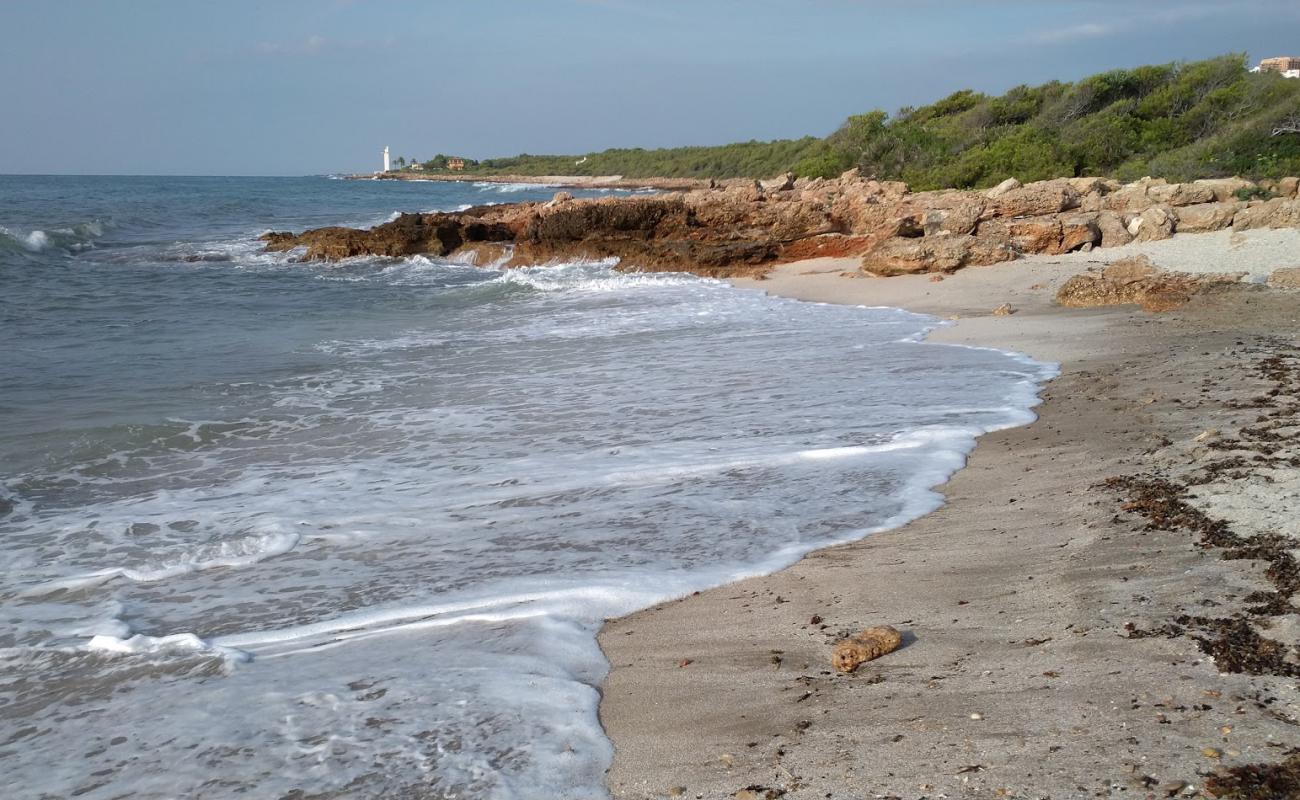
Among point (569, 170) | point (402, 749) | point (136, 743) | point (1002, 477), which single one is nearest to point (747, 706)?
point (402, 749)

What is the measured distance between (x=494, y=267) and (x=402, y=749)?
20.9 m

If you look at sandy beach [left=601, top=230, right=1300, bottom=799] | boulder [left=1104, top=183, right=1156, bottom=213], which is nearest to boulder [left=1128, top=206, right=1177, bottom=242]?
boulder [left=1104, top=183, right=1156, bottom=213]

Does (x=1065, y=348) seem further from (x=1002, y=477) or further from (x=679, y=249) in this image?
(x=679, y=249)

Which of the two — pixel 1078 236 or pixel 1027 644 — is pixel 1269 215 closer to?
pixel 1078 236

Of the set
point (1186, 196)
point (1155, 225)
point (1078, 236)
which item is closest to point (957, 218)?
point (1078, 236)

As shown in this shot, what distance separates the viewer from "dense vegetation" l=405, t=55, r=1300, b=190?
22625mm

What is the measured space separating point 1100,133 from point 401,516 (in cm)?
2745

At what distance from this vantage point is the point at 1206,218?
15.2 metres

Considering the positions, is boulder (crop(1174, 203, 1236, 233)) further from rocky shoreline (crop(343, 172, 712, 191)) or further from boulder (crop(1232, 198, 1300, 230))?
rocky shoreline (crop(343, 172, 712, 191))

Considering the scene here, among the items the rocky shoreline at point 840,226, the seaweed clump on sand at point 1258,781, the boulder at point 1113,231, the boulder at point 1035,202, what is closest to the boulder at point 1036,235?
the rocky shoreline at point 840,226

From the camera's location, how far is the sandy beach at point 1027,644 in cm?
263

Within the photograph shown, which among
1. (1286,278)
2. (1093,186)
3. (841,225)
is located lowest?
(1286,278)

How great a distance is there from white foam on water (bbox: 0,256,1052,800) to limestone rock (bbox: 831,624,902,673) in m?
0.89

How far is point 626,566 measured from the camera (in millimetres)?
4664
